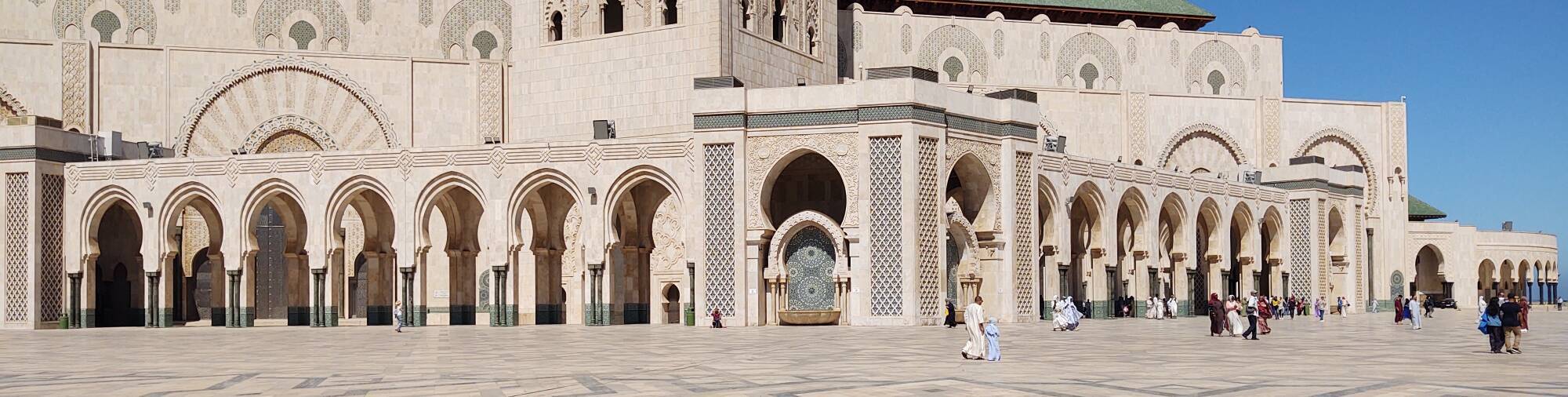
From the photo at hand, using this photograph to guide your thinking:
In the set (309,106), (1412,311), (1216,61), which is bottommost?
(1412,311)

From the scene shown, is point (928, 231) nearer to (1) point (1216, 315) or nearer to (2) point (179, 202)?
(1) point (1216, 315)

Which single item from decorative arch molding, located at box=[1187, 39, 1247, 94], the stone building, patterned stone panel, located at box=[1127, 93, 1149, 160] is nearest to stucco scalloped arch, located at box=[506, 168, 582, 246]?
the stone building

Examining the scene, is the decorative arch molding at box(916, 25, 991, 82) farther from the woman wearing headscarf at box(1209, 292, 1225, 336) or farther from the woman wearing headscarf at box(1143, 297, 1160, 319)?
the woman wearing headscarf at box(1209, 292, 1225, 336)

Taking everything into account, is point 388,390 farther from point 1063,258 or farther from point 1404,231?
point 1404,231

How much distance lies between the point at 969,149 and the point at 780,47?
283 inches

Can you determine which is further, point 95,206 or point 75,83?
point 75,83

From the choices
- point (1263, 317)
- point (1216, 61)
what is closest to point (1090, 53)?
point (1216, 61)

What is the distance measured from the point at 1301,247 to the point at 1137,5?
11.4 metres

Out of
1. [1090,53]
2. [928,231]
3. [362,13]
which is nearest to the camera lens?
[928,231]

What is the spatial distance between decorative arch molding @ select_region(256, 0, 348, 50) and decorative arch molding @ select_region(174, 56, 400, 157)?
2.23m

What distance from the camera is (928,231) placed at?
→ 2708cm

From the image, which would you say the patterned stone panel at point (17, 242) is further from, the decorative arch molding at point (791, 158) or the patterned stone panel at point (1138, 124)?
the patterned stone panel at point (1138, 124)

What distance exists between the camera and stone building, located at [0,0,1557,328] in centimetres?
2770

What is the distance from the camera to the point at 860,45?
1642 inches
